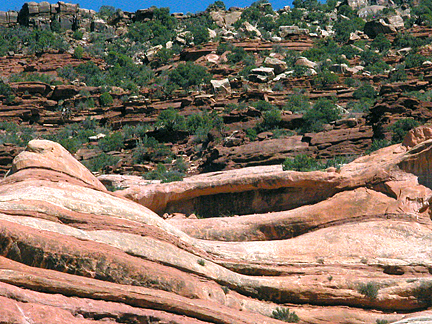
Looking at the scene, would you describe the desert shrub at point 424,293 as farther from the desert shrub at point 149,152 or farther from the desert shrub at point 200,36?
the desert shrub at point 200,36

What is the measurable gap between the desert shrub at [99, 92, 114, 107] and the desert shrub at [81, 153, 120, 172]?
16752 mm

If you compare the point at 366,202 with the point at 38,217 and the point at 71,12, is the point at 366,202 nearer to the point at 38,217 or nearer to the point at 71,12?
the point at 38,217

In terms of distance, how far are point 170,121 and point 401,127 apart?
17233 millimetres

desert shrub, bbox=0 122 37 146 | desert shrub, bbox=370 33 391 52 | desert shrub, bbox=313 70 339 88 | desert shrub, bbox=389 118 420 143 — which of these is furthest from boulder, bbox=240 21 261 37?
desert shrub, bbox=389 118 420 143

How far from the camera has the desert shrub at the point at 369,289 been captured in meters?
→ 11.5

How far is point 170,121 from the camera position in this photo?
44.6 meters

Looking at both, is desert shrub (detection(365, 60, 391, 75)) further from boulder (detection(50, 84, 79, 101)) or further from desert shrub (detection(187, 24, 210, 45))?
boulder (detection(50, 84, 79, 101))

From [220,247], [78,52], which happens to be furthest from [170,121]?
[220,247]

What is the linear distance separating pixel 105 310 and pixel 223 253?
4113mm

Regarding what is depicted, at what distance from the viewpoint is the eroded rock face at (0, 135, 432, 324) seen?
8.60 meters

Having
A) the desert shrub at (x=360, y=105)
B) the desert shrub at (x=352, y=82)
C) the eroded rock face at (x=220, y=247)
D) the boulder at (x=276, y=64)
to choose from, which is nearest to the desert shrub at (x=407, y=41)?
A: the desert shrub at (x=352, y=82)

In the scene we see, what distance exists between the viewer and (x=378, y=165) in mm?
14594

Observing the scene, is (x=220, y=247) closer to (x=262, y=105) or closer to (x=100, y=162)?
(x=100, y=162)

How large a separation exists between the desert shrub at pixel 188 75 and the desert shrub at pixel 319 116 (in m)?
18.0
